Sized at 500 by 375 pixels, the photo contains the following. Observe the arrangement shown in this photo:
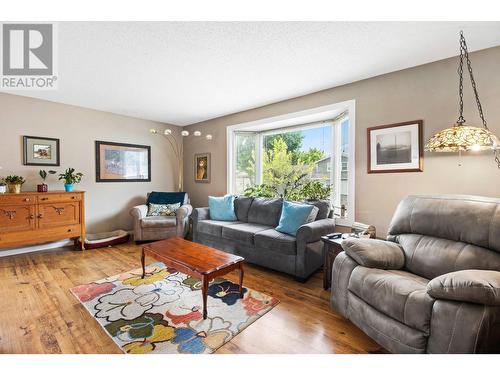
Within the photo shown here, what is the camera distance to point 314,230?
8.86 ft

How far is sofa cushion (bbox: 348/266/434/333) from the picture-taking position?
136cm

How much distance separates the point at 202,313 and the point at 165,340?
0.39m

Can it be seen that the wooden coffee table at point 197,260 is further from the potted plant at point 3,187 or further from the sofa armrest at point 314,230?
the potted plant at point 3,187

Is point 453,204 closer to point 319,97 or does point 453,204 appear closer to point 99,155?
point 319,97

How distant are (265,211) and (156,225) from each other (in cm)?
193

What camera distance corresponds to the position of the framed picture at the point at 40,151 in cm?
361

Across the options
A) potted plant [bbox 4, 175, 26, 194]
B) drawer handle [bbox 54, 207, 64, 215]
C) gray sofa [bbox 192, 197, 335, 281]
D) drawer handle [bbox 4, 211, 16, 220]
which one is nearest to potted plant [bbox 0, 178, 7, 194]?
potted plant [bbox 4, 175, 26, 194]

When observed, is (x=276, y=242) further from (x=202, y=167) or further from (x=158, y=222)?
(x=202, y=167)

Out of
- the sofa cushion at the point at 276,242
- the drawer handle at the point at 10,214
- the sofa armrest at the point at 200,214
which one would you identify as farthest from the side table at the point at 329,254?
the drawer handle at the point at 10,214

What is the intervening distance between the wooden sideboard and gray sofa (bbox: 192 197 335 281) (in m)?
1.84

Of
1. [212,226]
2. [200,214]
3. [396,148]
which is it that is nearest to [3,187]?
[200,214]

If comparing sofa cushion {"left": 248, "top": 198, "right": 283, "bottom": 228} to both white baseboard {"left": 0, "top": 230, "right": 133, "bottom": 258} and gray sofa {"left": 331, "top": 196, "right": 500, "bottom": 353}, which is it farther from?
white baseboard {"left": 0, "top": 230, "right": 133, "bottom": 258}

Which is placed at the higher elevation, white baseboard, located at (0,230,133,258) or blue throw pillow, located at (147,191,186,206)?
blue throw pillow, located at (147,191,186,206)

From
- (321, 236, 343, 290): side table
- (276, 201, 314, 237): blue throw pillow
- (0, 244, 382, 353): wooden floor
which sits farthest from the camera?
(276, 201, 314, 237): blue throw pillow
